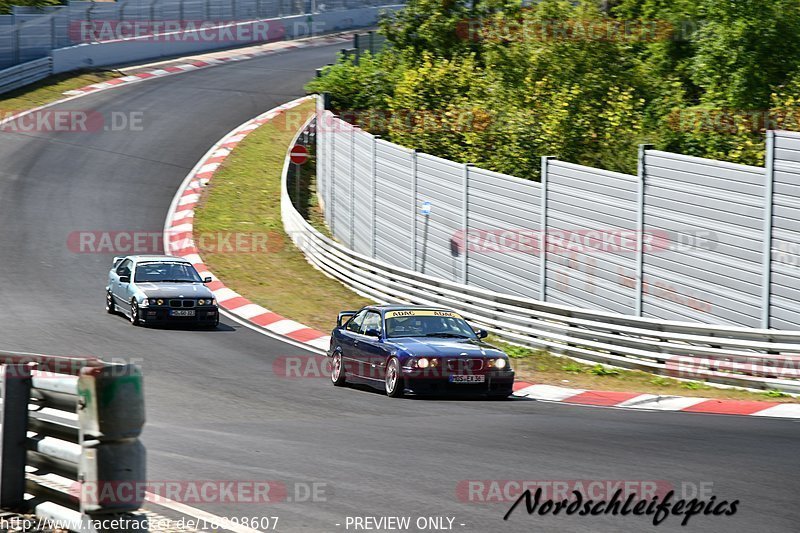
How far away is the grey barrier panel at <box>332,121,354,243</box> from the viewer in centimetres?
3045

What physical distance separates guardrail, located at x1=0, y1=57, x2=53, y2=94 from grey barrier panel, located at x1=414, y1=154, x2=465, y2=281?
26.0m

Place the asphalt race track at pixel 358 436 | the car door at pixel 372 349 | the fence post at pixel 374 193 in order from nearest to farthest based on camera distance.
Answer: the asphalt race track at pixel 358 436
the car door at pixel 372 349
the fence post at pixel 374 193

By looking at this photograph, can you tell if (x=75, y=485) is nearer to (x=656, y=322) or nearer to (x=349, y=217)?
(x=656, y=322)

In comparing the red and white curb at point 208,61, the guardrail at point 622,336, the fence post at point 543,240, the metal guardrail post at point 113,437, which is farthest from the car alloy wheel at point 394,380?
the red and white curb at point 208,61

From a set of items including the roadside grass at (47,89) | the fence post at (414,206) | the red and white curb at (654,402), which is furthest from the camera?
the roadside grass at (47,89)

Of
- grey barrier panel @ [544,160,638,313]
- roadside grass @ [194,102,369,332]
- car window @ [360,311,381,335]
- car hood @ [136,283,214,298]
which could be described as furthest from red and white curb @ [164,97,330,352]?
grey barrier panel @ [544,160,638,313]

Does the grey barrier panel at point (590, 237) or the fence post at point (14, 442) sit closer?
the fence post at point (14, 442)

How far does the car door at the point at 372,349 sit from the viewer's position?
15773 mm

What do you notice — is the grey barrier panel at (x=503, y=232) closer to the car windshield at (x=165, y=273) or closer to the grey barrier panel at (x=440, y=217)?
the grey barrier panel at (x=440, y=217)

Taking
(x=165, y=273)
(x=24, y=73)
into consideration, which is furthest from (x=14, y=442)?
(x=24, y=73)

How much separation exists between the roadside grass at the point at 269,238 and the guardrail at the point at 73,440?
16113mm

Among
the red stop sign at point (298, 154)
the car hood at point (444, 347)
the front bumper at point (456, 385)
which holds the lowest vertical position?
the front bumper at point (456, 385)

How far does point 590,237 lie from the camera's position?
1992 centimetres

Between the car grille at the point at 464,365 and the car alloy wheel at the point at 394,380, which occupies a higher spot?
the car grille at the point at 464,365
